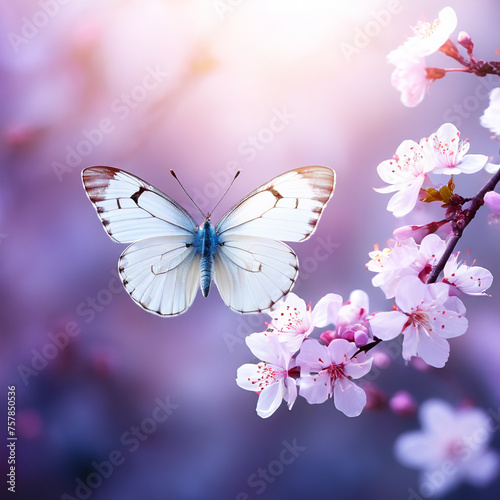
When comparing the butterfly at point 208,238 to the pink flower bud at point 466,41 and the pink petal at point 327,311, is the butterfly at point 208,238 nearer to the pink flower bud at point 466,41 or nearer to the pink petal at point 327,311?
the pink petal at point 327,311

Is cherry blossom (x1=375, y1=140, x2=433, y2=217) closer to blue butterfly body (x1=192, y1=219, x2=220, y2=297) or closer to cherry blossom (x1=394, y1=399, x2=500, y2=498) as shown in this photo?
blue butterfly body (x1=192, y1=219, x2=220, y2=297)

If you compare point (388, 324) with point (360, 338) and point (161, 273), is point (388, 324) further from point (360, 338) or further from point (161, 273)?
point (161, 273)

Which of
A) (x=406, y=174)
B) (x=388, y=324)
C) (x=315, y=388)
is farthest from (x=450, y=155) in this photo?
(x=315, y=388)

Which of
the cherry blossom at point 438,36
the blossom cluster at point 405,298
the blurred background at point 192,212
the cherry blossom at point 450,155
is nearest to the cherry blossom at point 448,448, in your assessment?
the blurred background at point 192,212

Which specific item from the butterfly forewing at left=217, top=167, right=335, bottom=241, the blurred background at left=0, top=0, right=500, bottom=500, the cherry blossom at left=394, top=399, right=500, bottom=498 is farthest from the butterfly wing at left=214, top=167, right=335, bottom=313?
the cherry blossom at left=394, top=399, right=500, bottom=498

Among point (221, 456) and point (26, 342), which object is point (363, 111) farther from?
point (26, 342)

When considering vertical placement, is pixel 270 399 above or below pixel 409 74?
below
